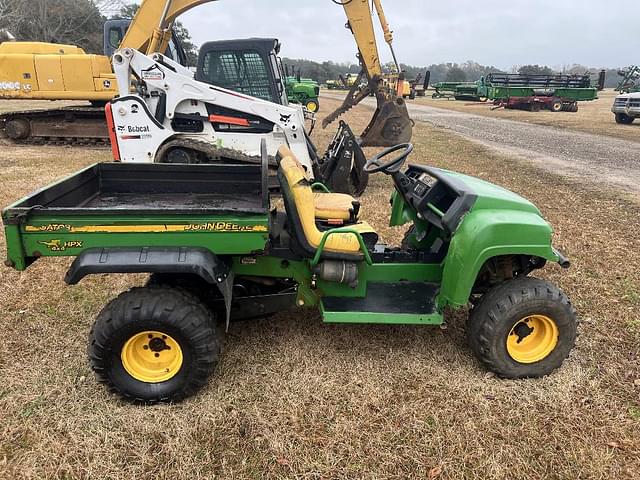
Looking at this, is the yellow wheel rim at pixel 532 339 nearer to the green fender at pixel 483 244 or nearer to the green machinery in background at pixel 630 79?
the green fender at pixel 483 244

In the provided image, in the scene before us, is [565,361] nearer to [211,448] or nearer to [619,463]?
[619,463]

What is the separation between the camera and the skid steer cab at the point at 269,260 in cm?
267

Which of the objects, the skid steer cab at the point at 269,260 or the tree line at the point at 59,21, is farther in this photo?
the tree line at the point at 59,21

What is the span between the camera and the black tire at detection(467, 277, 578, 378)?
2994 millimetres

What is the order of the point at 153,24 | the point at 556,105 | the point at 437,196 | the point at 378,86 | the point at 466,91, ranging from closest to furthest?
the point at 437,196 → the point at 153,24 → the point at 378,86 → the point at 556,105 → the point at 466,91

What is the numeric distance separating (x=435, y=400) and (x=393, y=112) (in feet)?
23.6

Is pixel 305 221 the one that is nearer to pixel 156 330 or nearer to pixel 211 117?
pixel 156 330

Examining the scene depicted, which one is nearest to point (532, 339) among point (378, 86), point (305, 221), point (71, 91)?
point (305, 221)

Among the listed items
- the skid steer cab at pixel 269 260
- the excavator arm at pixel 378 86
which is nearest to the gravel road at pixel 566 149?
the excavator arm at pixel 378 86

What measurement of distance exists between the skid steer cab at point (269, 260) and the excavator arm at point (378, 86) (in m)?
5.67

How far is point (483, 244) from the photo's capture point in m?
2.86

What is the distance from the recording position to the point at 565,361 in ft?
10.9

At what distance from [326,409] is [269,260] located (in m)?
1.01

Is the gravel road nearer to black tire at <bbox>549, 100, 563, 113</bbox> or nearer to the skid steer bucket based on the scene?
the skid steer bucket
